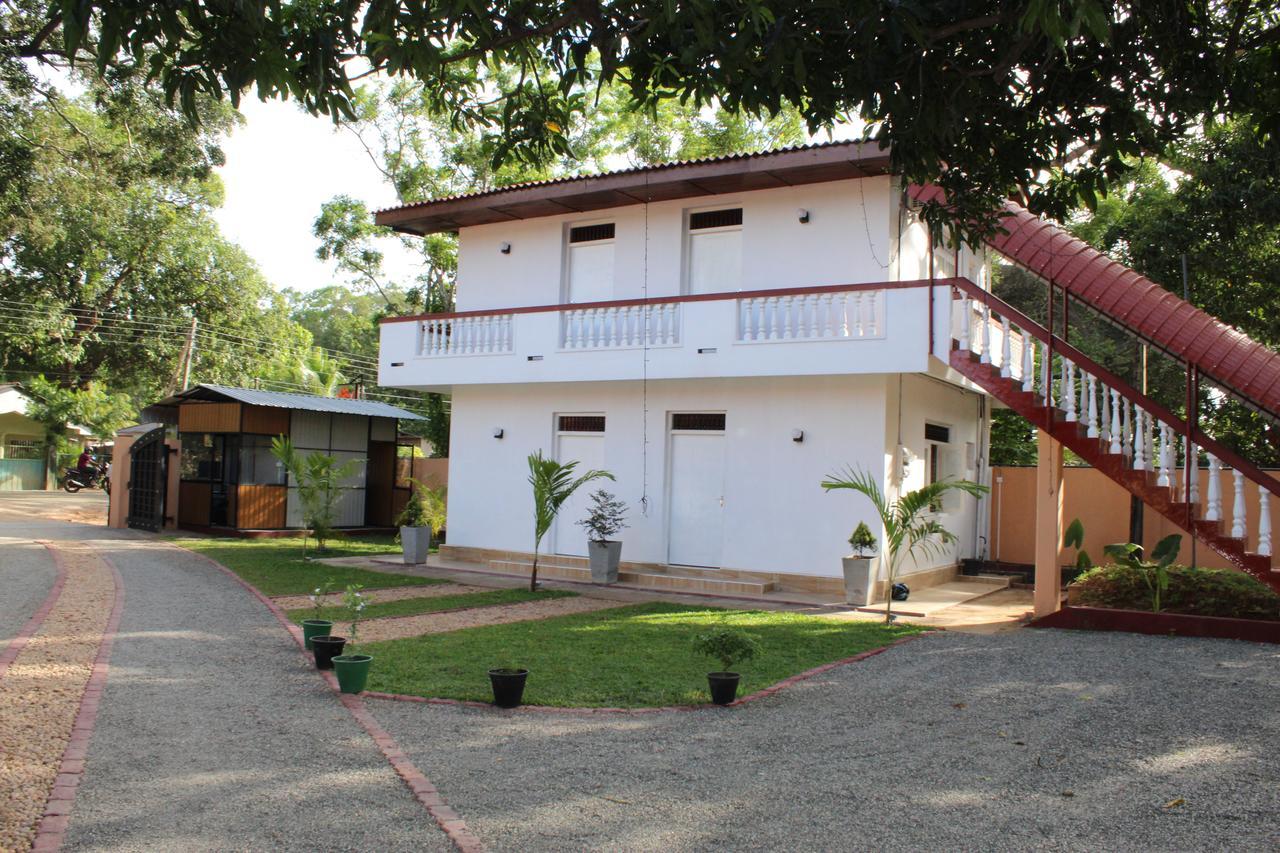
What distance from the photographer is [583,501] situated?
52.4ft

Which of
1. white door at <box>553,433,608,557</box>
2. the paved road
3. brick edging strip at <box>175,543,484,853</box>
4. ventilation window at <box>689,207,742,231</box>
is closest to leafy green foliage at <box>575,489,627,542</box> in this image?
white door at <box>553,433,608,557</box>

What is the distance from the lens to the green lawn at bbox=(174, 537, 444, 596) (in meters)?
13.9

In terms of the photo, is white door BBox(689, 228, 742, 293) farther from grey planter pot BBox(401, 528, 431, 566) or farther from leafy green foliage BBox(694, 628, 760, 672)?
leafy green foliage BBox(694, 628, 760, 672)

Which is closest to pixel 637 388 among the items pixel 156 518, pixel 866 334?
pixel 866 334

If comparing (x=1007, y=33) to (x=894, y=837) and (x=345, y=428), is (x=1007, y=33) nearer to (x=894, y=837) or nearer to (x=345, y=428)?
(x=894, y=837)

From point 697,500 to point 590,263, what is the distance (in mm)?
4330

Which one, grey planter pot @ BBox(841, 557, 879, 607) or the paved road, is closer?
the paved road

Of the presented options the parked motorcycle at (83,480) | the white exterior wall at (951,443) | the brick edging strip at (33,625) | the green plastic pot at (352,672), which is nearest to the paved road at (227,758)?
the green plastic pot at (352,672)

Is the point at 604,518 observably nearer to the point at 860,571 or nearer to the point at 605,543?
the point at 605,543

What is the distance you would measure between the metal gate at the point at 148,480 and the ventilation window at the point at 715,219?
1308 cm

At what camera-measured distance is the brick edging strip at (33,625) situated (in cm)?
835

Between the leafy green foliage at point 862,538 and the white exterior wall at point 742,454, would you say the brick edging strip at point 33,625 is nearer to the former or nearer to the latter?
the white exterior wall at point 742,454

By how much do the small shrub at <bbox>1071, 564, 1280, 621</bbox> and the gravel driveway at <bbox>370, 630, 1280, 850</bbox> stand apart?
2.07 metres

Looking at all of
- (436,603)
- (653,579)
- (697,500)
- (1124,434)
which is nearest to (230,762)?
(436,603)
